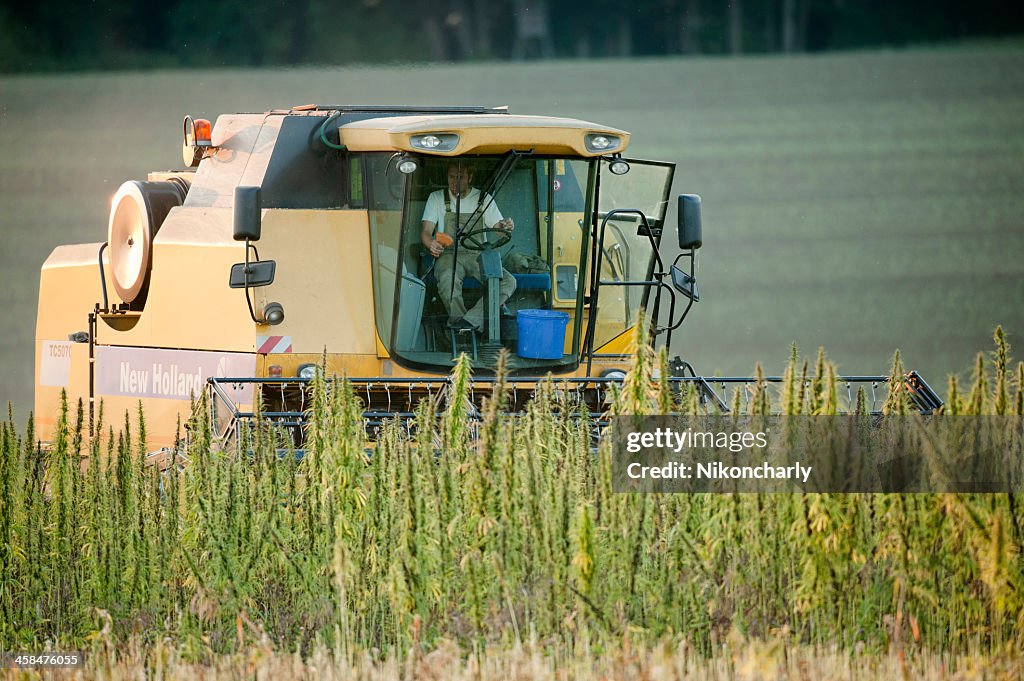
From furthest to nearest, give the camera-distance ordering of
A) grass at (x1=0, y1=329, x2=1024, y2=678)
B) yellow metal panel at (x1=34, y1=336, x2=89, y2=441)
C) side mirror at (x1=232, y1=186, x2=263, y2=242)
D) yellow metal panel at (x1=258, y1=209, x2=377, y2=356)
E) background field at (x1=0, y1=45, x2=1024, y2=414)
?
background field at (x1=0, y1=45, x2=1024, y2=414)
yellow metal panel at (x1=34, y1=336, x2=89, y2=441)
yellow metal panel at (x1=258, y1=209, x2=377, y2=356)
side mirror at (x1=232, y1=186, x2=263, y2=242)
grass at (x1=0, y1=329, x2=1024, y2=678)

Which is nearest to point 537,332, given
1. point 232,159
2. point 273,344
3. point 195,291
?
point 273,344

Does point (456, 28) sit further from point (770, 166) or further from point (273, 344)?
point (273, 344)

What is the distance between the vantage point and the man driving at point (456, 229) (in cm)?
683

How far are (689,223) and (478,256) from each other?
40.5 inches

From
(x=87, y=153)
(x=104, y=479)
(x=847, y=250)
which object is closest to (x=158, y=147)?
(x=87, y=153)

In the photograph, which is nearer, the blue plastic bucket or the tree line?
the blue plastic bucket

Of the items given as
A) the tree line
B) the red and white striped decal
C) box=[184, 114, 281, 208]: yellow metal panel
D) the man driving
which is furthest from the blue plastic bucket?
the tree line

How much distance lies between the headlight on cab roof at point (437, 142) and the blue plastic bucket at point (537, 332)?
84 cm

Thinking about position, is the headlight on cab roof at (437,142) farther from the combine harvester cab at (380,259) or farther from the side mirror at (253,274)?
the side mirror at (253,274)

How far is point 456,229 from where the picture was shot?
6844 mm

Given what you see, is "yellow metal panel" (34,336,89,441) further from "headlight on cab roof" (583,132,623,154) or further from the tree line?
the tree line

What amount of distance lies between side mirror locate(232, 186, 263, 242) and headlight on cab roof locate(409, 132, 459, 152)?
724 millimetres

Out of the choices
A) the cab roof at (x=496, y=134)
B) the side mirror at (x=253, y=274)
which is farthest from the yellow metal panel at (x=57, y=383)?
the cab roof at (x=496, y=134)

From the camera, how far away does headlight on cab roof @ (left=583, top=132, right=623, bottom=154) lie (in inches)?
269
